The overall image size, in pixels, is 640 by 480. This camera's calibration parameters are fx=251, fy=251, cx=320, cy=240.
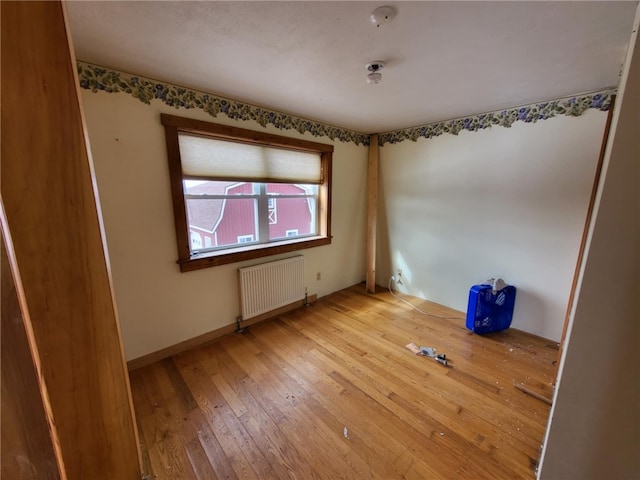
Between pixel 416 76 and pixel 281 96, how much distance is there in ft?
3.66

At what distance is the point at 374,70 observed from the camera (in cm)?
166

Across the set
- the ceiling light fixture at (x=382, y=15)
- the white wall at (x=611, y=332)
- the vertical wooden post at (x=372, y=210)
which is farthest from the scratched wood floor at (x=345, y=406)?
the ceiling light fixture at (x=382, y=15)

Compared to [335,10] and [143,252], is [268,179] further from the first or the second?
[335,10]

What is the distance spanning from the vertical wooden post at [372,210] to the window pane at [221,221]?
1.69 metres

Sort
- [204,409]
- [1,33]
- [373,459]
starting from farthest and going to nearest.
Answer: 1. [204,409]
2. [373,459]
3. [1,33]

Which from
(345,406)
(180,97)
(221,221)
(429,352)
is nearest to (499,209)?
(429,352)

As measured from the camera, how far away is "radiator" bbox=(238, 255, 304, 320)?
262 centimetres

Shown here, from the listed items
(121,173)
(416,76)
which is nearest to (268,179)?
(121,173)

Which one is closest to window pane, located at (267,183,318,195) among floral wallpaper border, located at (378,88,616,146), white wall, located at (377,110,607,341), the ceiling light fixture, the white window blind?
the white window blind

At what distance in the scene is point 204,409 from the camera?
67.1 inches

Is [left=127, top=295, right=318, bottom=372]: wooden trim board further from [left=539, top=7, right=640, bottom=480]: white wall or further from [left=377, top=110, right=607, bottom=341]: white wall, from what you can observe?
[left=539, top=7, right=640, bottom=480]: white wall

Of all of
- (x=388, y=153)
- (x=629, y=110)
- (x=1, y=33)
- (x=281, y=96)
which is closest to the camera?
(x=1, y=33)

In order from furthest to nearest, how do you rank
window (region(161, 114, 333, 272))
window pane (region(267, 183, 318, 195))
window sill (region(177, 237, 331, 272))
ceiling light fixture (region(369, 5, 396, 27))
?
1. window pane (region(267, 183, 318, 195))
2. window sill (region(177, 237, 331, 272))
3. window (region(161, 114, 333, 272))
4. ceiling light fixture (region(369, 5, 396, 27))

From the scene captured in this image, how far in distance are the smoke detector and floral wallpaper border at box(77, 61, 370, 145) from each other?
1.23 metres
